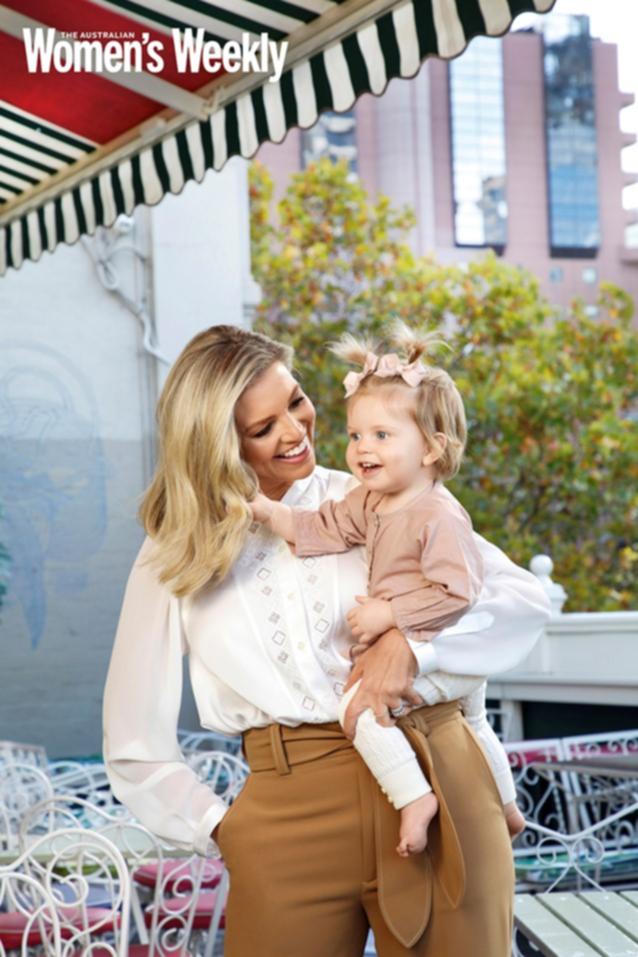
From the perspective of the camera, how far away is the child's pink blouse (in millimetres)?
2035

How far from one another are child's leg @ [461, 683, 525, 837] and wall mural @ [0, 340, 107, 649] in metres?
6.26

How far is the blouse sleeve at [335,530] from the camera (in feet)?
7.13

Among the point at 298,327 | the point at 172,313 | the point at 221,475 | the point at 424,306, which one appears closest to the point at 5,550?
the point at 172,313

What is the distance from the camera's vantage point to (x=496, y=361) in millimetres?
15016

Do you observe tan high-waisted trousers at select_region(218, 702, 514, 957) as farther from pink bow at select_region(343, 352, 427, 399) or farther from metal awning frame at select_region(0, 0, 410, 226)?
metal awning frame at select_region(0, 0, 410, 226)

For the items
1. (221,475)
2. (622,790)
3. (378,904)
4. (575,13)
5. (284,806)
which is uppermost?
(575,13)

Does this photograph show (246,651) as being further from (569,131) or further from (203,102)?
(569,131)

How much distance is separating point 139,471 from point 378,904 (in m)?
6.72

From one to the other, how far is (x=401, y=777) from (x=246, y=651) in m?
0.33

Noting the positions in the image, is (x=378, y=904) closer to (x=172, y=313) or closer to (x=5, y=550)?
(x=5, y=550)

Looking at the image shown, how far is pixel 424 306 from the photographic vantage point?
15.4 meters

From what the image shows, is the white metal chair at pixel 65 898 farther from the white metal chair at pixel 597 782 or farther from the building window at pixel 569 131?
the building window at pixel 569 131

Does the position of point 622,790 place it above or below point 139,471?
below

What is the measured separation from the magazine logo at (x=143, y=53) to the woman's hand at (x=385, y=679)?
1981mm
